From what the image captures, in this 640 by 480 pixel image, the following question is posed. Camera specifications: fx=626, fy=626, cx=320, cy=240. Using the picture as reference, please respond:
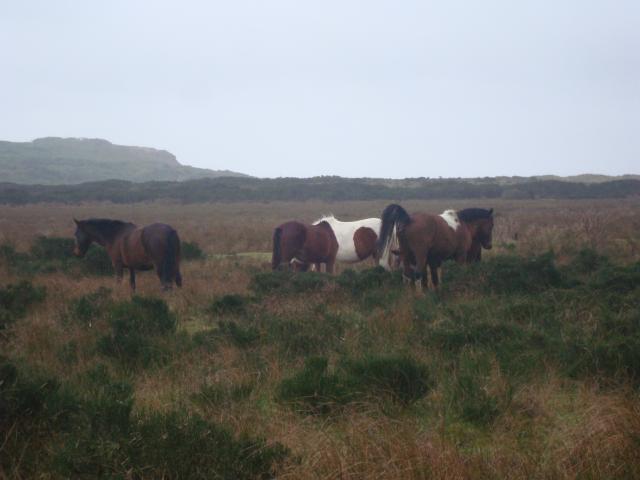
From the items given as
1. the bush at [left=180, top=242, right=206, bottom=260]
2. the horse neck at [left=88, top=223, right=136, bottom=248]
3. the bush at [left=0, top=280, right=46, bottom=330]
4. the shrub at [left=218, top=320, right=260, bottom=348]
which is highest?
the horse neck at [left=88, top=223, right=136, bottom=248]

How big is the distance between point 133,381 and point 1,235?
18.6m

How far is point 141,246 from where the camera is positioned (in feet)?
38.2

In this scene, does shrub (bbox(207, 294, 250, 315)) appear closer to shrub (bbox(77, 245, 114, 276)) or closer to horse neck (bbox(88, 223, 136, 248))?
horse neck (bbox(88, 223, 136, 248))

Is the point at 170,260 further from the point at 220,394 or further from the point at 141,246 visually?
the point at 220,394

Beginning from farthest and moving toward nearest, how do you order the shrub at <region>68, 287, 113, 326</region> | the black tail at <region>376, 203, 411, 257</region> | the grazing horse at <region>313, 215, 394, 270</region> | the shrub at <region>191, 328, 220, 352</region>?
the grazing horse at <region>313, 215, 394, 270</region> < the black tail at <region>376, 203, 411, 257</region> < the shrub at <region>68, 287, 113, 326</region> < the shrub at <region>191, 328, 220, 352</region>

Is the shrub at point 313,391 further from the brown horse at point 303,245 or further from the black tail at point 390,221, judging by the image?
the brown horse at point 303,245

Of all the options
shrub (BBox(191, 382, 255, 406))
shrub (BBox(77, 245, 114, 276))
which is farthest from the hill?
shrub (BBox(191, 382, 255, 406))

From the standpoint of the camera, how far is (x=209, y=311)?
884cm

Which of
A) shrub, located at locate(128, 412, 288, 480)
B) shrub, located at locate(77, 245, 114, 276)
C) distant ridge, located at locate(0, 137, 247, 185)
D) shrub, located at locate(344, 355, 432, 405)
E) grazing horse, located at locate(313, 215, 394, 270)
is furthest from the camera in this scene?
distant ridge, located at locate(0, 137, 247, 185)

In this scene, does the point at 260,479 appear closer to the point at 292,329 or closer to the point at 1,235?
the point at 292,329

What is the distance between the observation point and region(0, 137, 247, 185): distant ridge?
428 feet

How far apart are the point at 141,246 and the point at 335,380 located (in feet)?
25.1

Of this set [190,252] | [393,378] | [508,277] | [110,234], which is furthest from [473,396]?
[190,252]

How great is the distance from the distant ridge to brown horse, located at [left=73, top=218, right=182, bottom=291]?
113 m
